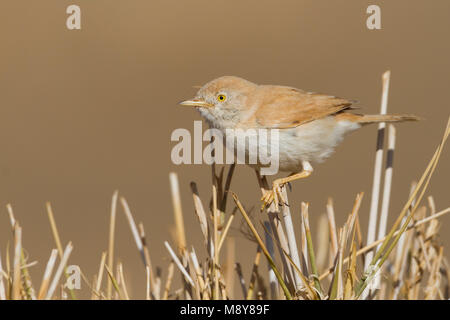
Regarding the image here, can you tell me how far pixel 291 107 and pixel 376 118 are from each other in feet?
1.60

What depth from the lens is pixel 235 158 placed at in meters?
3.46

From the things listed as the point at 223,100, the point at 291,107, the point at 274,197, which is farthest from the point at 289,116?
the point at 274,197

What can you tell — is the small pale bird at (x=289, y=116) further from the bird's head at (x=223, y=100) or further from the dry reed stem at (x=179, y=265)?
the dry reed stem at (x=179, y=265)

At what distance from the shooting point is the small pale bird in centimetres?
356

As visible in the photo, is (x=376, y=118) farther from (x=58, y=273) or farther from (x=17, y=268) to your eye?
(x=17, y=268)

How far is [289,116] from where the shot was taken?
3.64m

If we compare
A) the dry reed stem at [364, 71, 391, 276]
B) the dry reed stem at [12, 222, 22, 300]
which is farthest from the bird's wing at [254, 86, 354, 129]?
the dry reed stem at [12, 222, 22, 300]


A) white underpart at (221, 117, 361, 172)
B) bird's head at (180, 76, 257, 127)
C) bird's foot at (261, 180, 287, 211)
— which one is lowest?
bird's foot at (261, 180, 287, 211)

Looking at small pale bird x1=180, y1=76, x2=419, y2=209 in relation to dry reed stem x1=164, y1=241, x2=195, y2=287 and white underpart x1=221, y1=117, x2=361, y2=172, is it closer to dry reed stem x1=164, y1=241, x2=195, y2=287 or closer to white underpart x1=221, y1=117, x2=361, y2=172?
white underpart x1=221, y1=117, x2=361, y2=172

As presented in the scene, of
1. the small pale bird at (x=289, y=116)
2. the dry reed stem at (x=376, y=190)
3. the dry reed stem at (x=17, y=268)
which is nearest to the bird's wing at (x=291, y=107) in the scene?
the small pale bird at (x=289, y=116)

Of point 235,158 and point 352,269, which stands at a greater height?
point 235,158

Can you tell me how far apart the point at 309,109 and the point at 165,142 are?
517 centimetres

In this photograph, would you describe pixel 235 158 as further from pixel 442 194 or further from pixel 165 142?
pixel 165 142
